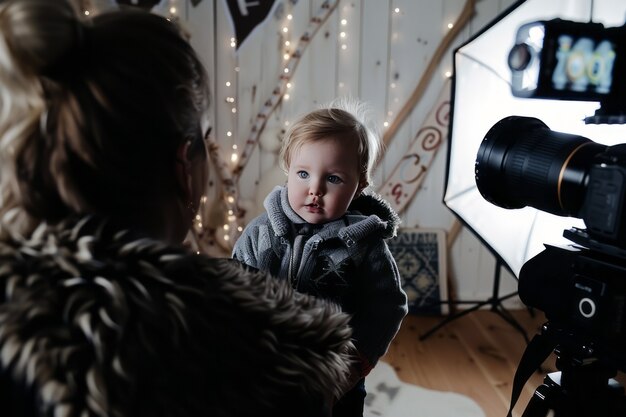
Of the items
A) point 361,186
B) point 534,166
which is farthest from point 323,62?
point 534,166

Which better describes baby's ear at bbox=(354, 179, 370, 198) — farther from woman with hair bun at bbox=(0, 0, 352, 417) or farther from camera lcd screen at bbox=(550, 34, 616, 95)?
woman with hair bun at bbox=(0, 0, 352, 417)

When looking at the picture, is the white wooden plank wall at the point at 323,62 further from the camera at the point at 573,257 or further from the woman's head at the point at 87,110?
the woman's head at the point at 87,110

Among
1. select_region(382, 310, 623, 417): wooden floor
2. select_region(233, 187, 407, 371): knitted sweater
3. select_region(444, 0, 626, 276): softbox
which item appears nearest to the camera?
select_region(233, 187, 407, 371): knitted sweater

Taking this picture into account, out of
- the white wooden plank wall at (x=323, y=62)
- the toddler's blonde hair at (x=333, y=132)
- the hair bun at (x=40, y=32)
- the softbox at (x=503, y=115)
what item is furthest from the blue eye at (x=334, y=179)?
the white wooden plank wall at (x=323, y=62)

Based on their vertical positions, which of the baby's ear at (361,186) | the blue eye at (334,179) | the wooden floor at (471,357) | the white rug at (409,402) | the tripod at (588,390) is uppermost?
the blue eye at (334,179)

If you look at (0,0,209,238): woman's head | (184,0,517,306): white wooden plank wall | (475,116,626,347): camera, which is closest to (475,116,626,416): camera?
(475,116,626,347): camera

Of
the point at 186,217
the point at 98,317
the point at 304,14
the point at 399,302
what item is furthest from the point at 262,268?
the point at 304,14

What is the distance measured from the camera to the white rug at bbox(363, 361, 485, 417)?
5.52 ft

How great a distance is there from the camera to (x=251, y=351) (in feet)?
1.64

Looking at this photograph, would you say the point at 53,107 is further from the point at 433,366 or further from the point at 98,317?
the point at 433,366

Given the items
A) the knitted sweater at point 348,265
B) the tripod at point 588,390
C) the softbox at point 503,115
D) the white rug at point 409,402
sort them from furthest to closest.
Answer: the white rug at point 409,402
the softbox at point 503,115
the knitted sweater at point 348,265
the tripod at point 588,390

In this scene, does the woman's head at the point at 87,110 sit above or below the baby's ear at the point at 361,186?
above

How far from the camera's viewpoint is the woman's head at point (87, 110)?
410 mm

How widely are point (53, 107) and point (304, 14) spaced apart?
1971 millimetres
